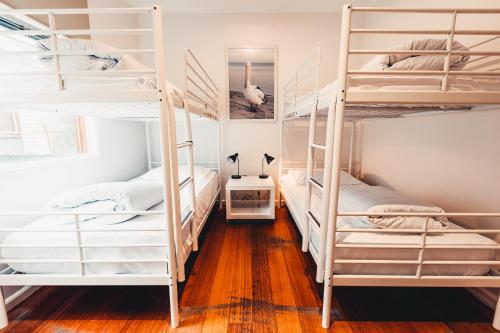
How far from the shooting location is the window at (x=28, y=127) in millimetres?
1738

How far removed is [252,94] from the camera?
3352 millimetres

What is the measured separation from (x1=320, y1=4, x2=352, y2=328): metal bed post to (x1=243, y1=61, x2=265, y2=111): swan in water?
216 cm

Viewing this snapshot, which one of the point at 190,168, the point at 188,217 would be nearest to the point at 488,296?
the point at 188,217

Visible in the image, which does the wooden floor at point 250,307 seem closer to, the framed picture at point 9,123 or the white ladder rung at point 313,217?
the white ladder rung at point 313,217

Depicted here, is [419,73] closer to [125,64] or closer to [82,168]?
[125,64]

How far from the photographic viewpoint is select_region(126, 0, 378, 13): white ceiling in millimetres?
3031

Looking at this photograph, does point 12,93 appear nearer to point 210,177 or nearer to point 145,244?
point 145,244

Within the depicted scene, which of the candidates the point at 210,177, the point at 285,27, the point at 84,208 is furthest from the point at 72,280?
the point at 285,27

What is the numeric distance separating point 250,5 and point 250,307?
11.1 ft

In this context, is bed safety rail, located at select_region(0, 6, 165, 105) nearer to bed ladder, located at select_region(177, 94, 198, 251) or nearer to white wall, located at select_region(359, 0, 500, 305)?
bed ladder, located at select_region(177, 94, 198, 251)

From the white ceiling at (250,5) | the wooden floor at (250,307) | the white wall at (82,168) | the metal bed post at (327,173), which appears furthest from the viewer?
the white ceiling at (250,5)

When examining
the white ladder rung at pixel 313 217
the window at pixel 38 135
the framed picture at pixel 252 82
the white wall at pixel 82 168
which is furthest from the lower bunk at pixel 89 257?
the framed picture at pixel 252 82

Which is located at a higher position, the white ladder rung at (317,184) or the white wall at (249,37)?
the white wall at (249,37)

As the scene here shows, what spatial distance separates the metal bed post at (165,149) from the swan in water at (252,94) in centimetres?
210
